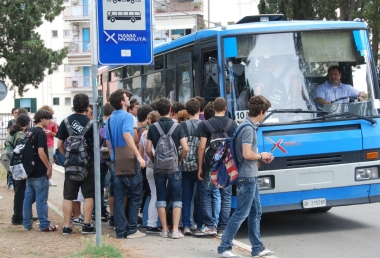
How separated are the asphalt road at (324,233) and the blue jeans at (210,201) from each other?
1.58ft

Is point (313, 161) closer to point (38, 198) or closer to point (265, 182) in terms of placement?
point (265, 182)

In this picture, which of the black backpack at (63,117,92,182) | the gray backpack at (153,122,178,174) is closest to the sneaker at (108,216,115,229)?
the black backpack at (63,117,92,182)

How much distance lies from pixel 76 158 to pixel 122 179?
0.70 m

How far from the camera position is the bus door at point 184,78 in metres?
11.1

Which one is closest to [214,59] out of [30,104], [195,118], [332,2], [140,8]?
[195,118]

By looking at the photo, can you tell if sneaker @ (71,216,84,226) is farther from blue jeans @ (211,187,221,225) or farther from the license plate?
the license plate

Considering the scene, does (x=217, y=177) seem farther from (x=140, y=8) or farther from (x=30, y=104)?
(x=30, y=104)

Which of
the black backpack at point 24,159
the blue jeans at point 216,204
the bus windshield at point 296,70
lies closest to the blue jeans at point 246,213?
the blue jeans at point 216,204

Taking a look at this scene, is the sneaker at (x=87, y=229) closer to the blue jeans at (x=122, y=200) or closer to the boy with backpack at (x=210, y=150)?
the blue jeans at (x=122, y=200)

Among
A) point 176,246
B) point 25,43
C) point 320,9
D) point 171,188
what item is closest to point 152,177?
point 171,188

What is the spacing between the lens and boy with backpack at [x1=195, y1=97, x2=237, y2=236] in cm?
924

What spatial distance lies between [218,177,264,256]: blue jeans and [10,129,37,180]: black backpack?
3.25 meters

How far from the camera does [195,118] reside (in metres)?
9.66

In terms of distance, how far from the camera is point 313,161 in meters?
9.49
